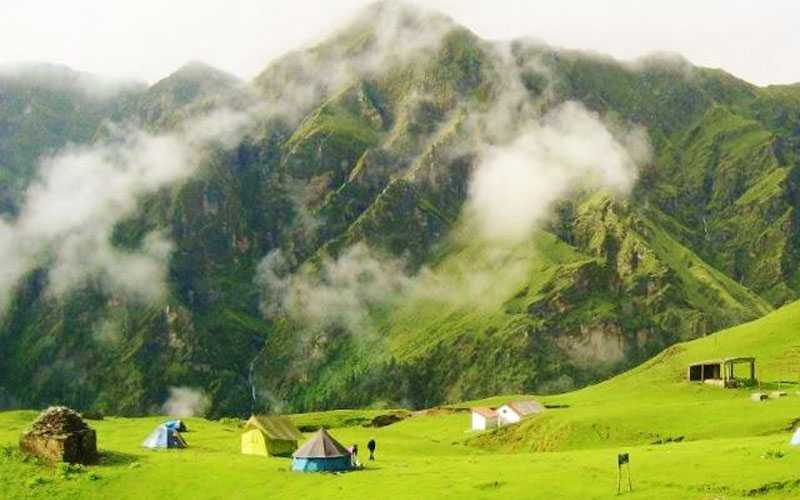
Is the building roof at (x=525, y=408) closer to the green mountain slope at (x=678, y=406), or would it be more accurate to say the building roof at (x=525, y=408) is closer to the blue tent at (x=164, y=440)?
the green mountain slope at (x=678, y=406)

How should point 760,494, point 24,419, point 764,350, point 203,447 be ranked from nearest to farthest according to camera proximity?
1. point 760,494
2. point 203,447
3. point 24,419
4. point 764,350

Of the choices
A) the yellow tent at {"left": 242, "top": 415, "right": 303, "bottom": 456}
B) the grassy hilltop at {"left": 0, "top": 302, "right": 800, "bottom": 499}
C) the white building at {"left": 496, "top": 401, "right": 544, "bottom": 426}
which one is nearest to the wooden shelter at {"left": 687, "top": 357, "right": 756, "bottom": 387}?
the grassy hilltop at {"left": 0, "top": 302, "right": 800, "bottom": 499}

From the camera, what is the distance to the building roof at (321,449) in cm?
7944

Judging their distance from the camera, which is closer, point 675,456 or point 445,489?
point 445,489

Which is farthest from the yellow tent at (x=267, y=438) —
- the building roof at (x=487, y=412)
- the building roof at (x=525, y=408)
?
the building roof at (x=487, y=412)

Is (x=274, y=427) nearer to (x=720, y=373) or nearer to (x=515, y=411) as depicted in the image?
(x=515, y=411)

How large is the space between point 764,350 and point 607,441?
228 ft

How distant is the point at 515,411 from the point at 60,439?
81403 mm

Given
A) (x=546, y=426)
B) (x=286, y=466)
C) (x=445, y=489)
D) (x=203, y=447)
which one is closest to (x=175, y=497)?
(x=286, y=466)

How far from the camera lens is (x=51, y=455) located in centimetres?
8031

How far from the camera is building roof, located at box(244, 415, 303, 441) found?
321 ft

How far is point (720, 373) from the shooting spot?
141125 millimetres

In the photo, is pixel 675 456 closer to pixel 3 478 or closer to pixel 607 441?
pixel 607 441

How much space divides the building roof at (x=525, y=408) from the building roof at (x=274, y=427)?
5139 cm
